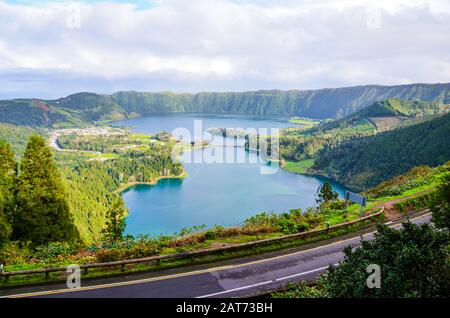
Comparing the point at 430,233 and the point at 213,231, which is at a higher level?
the point at 430,233

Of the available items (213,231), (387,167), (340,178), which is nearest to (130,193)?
(340,178)

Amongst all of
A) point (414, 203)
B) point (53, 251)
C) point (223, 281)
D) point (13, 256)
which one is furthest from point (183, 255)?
point (414, 203)

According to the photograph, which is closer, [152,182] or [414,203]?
[414,203]

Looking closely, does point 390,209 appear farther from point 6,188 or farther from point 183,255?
point 6,188

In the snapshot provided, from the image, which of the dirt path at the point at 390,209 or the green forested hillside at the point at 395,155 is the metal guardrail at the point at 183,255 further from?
the green forested hillside at the point at 395,155
